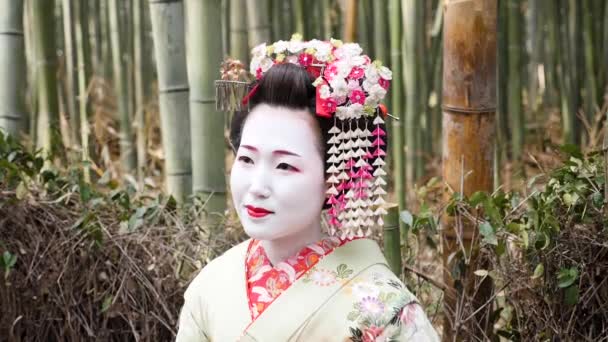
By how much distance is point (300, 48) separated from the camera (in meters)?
1.70

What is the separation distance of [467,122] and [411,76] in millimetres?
1173

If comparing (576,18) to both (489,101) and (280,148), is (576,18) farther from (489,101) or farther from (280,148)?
(280,148)

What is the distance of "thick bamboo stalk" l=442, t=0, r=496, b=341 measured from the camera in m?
2.15

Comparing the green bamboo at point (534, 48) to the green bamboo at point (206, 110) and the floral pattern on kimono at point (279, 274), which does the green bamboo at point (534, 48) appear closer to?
the green bamboo at point (206, 110)

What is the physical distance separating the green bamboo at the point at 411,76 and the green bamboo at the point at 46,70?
1090 millimetres

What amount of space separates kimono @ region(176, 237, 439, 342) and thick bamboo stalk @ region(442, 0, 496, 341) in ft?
1.75

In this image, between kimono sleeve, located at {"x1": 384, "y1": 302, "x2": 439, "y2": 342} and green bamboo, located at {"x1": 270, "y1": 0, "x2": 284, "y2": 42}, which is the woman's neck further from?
green bamboo, located at {"x1": 270, "y1": 0, "x2": 284, "y2": 42}

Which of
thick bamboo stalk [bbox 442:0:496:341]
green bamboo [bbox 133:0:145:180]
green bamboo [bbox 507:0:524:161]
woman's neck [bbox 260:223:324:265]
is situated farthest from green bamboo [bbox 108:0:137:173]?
woman's neck [bbox 260:223:324:265]

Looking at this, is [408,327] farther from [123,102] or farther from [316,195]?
[123,102]

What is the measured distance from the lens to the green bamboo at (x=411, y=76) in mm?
3055

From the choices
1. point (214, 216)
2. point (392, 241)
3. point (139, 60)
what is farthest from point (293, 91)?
point (139, 60)

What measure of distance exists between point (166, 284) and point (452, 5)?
39.6 inches

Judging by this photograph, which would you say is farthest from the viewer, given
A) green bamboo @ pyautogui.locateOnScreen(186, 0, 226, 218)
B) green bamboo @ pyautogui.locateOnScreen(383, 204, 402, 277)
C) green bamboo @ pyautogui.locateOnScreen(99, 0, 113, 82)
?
green bamboo @ pyautogui.locateOnScreen(99, 0, 113, 82)

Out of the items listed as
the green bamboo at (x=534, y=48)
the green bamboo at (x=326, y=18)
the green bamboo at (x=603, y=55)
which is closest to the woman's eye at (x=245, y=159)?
the green bamboo at (x=326, y=18)
